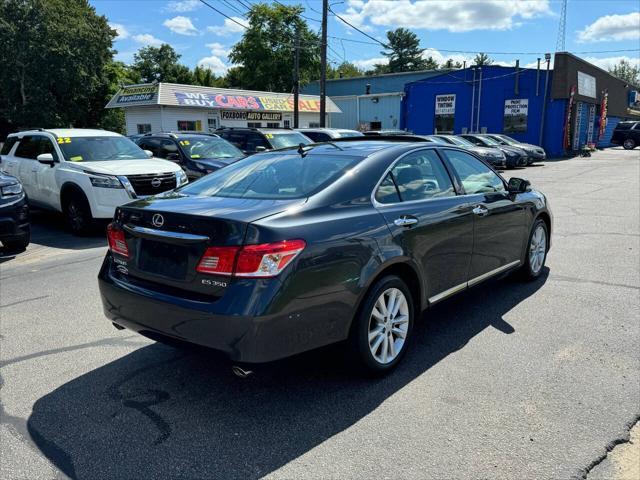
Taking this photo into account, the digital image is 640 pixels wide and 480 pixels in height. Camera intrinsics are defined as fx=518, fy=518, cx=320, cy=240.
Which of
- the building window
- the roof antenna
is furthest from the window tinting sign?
the roof antenna

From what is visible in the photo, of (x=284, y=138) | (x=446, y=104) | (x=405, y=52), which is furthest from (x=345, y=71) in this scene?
(x=284, y=138)

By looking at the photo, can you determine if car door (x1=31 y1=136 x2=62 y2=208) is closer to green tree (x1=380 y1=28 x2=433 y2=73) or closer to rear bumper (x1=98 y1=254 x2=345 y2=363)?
rear bumper (x1=98 y1=254 x2=345 y2=363)

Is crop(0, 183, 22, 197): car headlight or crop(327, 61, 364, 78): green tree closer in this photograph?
crop(0, 183, 22, 197): car headlight

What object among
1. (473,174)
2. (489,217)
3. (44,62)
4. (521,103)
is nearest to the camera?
(489,217)

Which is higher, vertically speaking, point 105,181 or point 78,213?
point 105,181

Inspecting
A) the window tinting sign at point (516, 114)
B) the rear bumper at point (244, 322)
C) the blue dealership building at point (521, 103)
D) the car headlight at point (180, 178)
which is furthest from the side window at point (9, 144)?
the window tinting sign at point (516, 114)

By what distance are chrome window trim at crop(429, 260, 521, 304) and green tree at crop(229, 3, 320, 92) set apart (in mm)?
51610

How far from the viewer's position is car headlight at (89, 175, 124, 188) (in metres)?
8.62

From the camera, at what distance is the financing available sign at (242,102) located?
2880cm

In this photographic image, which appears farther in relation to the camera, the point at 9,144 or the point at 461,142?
the point at 461,142

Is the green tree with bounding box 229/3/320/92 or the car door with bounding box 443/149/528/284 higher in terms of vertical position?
the green tree with bounding box 229/3/320/92

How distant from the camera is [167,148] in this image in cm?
1244

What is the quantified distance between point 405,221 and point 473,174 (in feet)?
4.95

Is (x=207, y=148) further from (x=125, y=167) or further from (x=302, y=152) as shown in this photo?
(x=302, y=152)
